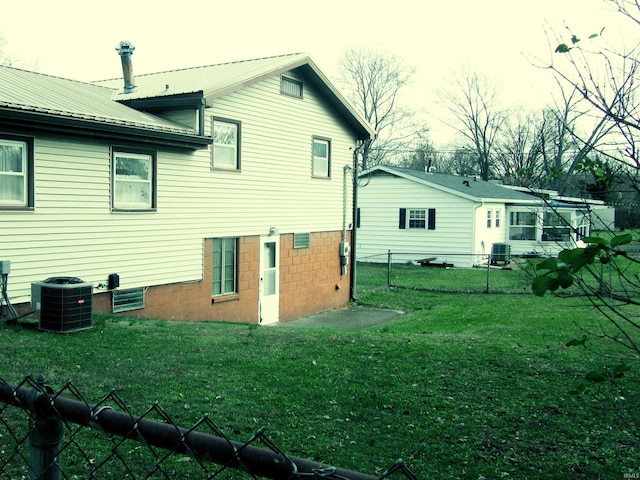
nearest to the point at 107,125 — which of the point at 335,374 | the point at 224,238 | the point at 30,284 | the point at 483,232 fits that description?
the point at 30,284

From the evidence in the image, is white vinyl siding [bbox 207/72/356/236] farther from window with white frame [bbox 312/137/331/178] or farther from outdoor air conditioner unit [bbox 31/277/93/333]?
outdoor air conditioner unit [bbox 31/277/93/333]

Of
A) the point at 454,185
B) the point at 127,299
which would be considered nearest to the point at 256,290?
the point at 127,299

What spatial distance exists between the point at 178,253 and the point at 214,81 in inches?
173

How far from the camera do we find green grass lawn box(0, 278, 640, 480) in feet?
19.2

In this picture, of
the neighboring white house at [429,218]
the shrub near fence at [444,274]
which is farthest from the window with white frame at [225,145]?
the neighboring white house at [429,218]

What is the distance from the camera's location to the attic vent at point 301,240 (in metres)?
18.7

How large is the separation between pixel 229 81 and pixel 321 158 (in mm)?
5051

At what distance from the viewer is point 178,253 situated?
1473 cm

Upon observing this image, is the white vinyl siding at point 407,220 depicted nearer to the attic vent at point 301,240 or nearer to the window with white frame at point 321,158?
the window with white frame at point 321,158

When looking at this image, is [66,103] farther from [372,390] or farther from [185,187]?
[372,390]

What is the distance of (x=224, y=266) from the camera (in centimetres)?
1628

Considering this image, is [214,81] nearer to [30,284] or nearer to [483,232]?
A: [30,284]

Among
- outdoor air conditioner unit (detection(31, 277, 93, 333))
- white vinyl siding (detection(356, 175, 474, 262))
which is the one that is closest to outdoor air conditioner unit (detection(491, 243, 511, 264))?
white vinyl siding (detection(356, 175, 474, 262))

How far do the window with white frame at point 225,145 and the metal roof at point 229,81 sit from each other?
928 mm
